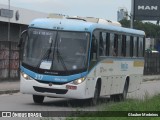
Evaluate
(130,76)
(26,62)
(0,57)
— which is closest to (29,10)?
(0,57)

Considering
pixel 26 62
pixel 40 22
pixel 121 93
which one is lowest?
pixel 121 93

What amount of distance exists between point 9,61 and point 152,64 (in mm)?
28386

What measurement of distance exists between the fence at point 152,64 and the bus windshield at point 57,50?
37036mm

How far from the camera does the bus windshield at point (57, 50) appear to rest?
1730 cm

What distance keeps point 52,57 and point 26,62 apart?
929 millimetres

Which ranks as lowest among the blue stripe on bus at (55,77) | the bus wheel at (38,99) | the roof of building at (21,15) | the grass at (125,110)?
the bus wheel at (38,99)

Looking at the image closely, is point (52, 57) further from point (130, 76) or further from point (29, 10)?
point (29, 10)

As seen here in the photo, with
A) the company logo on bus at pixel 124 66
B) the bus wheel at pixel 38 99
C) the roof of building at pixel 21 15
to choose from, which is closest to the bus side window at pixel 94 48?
the bus wheel at pixel 38 99

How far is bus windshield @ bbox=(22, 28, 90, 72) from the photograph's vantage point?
17.3 metres

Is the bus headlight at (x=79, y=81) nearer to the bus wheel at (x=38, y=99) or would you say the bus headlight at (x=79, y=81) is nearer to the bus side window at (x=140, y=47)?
the bus wheel at (x=38, y=99)

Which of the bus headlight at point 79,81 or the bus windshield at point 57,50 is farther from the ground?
the bus windshield at point 57,50

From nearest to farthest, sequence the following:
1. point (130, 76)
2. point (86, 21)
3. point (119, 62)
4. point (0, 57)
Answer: point (86, 21), point (119, 62), point (130, 76), point (0, 57)

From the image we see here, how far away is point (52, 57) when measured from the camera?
57.1 ft

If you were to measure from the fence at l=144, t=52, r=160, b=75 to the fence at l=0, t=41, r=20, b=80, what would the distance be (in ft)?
83.1
